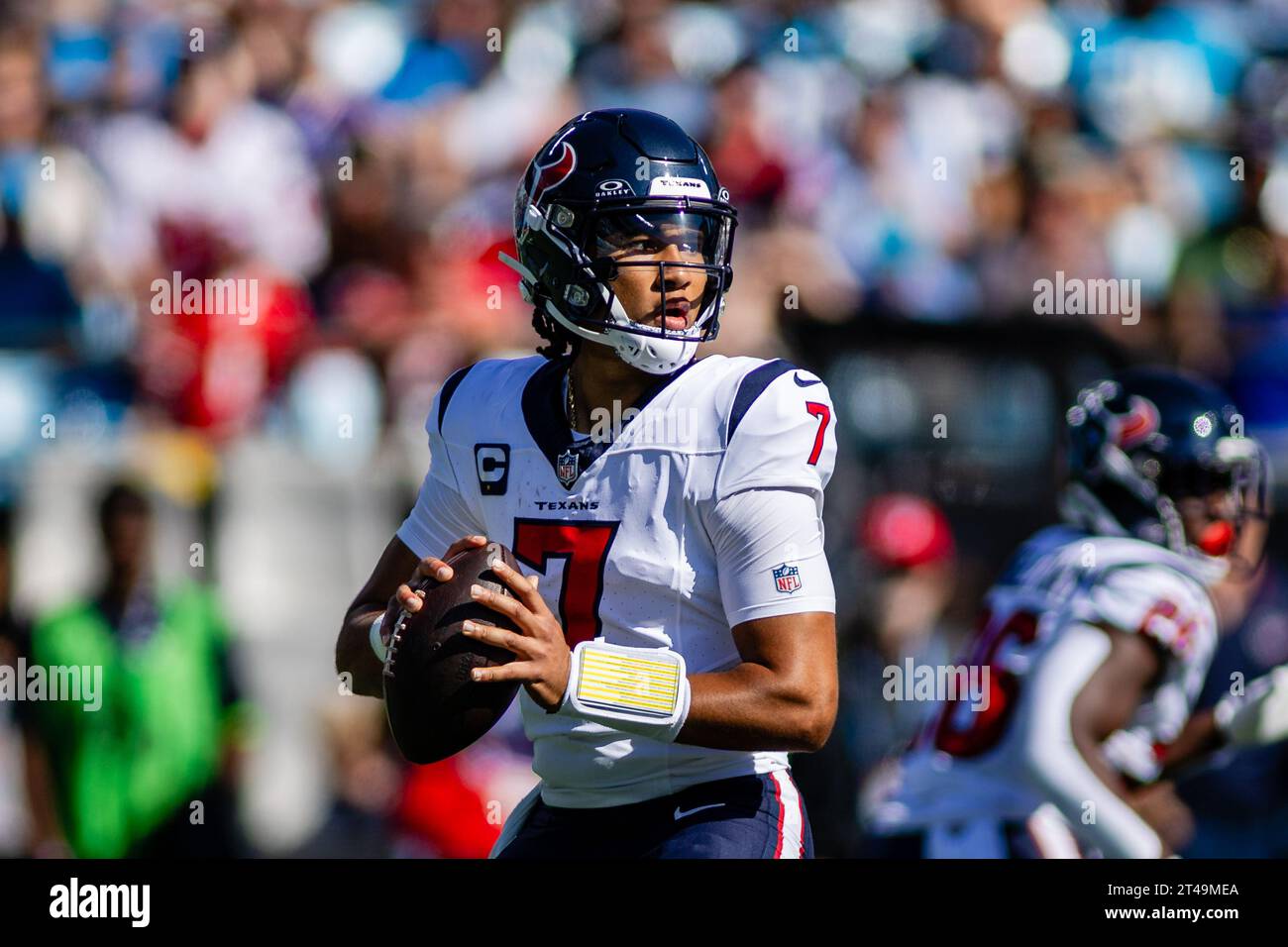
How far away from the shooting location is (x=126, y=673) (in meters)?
6.55

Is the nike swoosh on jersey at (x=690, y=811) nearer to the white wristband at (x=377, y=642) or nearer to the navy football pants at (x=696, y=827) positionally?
the navy football pants at (x=696, y=827)

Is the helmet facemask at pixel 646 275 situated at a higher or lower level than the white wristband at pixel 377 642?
higher

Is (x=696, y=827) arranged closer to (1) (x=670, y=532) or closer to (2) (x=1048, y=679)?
(1) (x=670, y=532)

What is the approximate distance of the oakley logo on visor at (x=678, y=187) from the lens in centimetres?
358

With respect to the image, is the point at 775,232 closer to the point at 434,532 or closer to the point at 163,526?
the point at 163,526

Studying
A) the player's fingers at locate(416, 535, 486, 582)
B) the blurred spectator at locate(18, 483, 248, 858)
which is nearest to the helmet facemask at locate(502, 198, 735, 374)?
the player's fingers at locate(416, 535, 486, 582)

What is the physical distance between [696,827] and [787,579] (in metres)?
0.53

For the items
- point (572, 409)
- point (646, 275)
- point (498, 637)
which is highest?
point (646, 275)

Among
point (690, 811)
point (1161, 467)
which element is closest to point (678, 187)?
point (690, 811)

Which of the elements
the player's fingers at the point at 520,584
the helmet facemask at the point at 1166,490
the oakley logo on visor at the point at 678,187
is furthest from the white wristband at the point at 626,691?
the helmet facemask at the point at 1166,490

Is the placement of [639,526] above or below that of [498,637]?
above

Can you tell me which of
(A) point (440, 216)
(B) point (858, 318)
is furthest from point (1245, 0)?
(A) point (440, 216)

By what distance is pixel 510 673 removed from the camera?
3105 millimetres

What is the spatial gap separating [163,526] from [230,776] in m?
0.98
